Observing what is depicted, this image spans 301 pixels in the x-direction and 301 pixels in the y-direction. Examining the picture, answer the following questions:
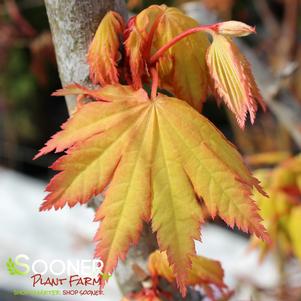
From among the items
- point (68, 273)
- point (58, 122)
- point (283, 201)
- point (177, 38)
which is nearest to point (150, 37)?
point (177, 38)

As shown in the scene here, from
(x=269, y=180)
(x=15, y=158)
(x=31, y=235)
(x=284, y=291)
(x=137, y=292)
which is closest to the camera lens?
(x=137, y=292)

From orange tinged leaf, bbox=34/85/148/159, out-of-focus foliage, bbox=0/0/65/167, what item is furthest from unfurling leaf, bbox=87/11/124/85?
out-of-focus foliage, bbox=0/0/65/167

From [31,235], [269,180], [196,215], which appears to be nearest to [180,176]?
[196,215]

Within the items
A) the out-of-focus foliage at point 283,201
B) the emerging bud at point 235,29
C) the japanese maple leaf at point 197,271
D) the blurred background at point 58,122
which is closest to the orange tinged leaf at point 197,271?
the japanese maple leaf at point 197,271

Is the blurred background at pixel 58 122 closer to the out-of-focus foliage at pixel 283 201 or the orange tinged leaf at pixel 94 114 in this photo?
the out-of-focus foliage at pixel 283 201

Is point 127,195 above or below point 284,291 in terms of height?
above

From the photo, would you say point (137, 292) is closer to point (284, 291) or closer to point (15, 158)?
point (284, 291)
